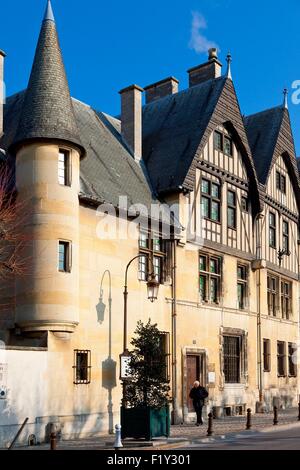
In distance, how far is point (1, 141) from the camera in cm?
2520

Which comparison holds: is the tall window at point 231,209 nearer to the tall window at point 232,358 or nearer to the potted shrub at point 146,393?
Answer: the tall window at point 232,358

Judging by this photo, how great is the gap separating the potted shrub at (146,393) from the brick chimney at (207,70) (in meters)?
16.7

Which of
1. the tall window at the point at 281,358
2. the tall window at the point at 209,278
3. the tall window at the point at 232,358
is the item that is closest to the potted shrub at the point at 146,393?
the tall window at the point at 209,278

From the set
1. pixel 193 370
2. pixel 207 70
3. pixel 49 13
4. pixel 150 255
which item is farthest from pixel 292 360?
pixel 49 13

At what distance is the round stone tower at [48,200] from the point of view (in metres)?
21.1

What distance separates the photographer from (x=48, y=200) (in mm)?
21625

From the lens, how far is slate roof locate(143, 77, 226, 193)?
28.3 m

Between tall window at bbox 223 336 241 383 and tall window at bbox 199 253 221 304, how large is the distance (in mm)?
1920

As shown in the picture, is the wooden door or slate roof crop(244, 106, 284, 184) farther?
slate roof crop(244, 106, 284, 184)

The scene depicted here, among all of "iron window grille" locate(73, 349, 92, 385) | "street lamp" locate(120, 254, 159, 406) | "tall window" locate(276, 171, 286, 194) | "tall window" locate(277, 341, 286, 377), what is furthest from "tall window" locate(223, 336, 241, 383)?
A: "iron window grille" locate(73, 349, 92, 385)

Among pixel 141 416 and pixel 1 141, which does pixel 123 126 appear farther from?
pixel 141 416

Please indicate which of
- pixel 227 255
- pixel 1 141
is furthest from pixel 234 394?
pixel 1 141

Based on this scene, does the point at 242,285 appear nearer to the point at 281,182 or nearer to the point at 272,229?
the point at 272,229

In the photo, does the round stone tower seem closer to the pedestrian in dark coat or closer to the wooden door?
the pedestrian in dark coat
